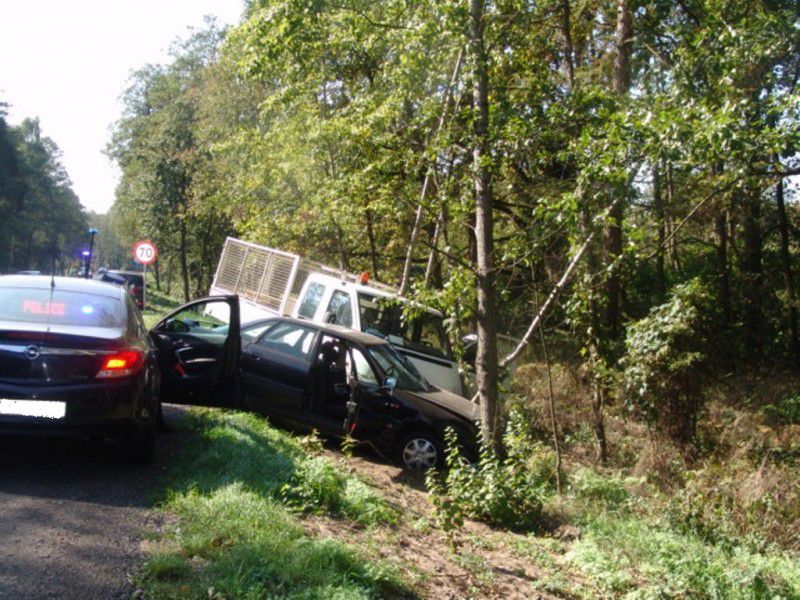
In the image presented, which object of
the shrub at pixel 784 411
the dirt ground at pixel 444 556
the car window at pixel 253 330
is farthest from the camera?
the shrub at pixel 784 411

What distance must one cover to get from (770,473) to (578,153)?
3.97m

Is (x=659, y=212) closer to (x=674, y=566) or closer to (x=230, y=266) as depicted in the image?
(x=674, y=566)

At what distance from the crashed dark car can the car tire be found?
289cm

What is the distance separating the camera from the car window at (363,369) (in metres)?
10.4

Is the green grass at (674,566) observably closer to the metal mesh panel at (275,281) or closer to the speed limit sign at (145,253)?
the metal mesh panel at (275,281)

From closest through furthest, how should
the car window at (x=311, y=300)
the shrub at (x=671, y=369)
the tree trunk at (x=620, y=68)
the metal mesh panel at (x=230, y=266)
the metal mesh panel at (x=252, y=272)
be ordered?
the shrub at (x=671, y=369)
the tree trunk at (x=620, y=68)
the car window at (x=311, y=300)
the metal mesh panel at (x=252, y=272)
the metal mesh panel at (x=230, y=266)

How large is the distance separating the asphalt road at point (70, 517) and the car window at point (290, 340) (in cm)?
287

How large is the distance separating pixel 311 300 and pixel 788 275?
1174 cm

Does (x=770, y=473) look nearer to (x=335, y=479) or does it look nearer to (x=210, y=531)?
(x=335, y=479)

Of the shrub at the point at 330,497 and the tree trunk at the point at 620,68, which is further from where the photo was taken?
the tree trunk at the point at 620,68

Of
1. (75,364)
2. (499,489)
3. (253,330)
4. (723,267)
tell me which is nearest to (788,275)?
(723,267)

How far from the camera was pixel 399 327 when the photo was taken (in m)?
14.2

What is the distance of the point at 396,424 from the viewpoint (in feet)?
33.2

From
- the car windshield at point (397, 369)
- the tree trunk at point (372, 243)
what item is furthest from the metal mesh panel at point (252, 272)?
the car windshield at point (397, 369)
